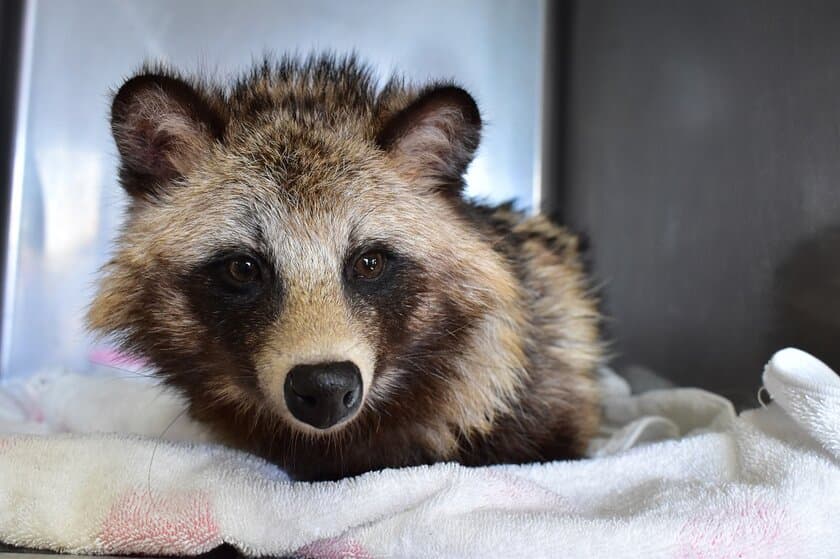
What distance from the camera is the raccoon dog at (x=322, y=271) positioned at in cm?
142

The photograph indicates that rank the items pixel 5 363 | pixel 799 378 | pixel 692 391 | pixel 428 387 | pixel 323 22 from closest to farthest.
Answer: pixel 799 378, pixel 428 387, pixel 692 391, pixel 5 363, pixel 323 22

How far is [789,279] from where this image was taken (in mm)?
1873

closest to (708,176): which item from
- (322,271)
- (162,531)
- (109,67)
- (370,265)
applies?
(370,265)

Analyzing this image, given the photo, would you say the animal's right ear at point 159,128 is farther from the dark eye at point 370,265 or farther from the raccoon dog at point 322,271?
the dark eye at point 370,265

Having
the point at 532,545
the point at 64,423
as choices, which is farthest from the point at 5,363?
the point at 532,545

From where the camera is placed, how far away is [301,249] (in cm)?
141

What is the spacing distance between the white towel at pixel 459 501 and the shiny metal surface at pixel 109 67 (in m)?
1.26

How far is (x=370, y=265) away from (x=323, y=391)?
0.29 meters

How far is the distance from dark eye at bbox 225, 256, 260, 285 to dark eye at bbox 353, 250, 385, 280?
0.53 feet

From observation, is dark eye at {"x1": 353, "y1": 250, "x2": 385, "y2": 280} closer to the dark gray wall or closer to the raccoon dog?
the raccoon dog

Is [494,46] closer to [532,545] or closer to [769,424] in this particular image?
[769,424]

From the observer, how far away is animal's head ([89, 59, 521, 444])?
1.41 metres

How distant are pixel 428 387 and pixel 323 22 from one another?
62.1 inches

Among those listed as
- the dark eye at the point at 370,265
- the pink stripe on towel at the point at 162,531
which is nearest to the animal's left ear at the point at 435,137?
the dark eye at the point at 370,265
